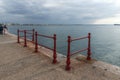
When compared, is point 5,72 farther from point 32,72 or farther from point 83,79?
point 83,79

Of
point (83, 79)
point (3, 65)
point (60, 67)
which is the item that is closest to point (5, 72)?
point (3, 65)

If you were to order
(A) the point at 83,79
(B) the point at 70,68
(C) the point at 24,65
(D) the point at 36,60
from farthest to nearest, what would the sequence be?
(D) the point at 36,60
(C) the point at 24,65
(B) the point at 70,68
(A) the point at 83,79

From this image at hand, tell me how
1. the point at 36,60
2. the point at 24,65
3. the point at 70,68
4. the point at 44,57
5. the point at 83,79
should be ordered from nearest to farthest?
the point at 83,79
the point at 70,68
the point at 24,65
the point at 36,60
the point at 44,57

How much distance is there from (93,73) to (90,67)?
21.2 inches

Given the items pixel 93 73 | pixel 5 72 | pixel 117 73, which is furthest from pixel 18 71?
pixel 117 73

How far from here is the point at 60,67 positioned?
5250 mm

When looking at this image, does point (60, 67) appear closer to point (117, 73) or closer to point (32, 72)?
point (32, 72)

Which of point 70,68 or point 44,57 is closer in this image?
point 70,68

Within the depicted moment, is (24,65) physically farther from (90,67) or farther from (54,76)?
(90,67)

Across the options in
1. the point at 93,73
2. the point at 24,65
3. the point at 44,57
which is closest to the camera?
the point at 93,73

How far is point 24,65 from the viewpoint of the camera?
550 cm

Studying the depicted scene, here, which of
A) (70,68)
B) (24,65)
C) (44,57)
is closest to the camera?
(70,68)

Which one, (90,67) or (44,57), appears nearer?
(90,67)

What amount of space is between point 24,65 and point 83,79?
8.31ft
